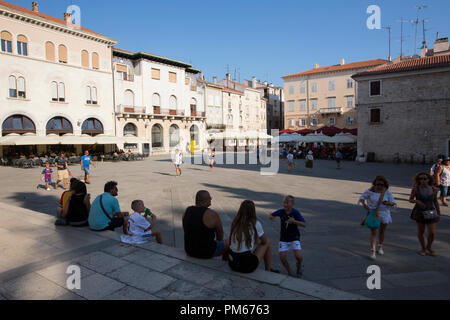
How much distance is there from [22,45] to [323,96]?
3899cm

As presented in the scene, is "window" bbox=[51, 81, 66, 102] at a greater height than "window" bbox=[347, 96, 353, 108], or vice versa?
"window" bbox=[347, 96, 353, 108]

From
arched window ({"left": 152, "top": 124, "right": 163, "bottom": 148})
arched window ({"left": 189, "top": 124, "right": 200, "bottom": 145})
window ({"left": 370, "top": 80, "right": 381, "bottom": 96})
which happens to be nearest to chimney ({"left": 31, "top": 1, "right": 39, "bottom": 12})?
arched window ({"left": 152, "top": 124, "right": 163, "bottom": 148})

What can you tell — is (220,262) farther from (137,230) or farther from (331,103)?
(331,103)

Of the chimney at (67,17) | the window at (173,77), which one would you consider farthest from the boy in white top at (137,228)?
the window at (173,77)

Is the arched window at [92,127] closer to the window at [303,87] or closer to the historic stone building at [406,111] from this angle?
the historic stone building at [406,111]

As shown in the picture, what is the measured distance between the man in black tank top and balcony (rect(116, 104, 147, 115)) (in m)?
31.2

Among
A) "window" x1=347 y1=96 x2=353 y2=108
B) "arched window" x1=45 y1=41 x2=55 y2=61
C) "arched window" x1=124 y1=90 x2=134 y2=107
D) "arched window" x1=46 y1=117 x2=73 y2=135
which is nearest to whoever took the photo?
"arched window" x1=45 y1=41 x2=55 y2=61

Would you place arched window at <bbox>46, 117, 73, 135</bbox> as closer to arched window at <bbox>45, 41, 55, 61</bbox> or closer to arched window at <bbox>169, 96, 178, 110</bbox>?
arched window at <bbox>45, 41, 55, 61</bbox>

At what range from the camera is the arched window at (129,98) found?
1336 inches

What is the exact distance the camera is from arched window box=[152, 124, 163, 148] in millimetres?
37500

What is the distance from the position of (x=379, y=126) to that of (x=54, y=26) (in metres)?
29.7

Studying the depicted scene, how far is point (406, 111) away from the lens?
923 inches

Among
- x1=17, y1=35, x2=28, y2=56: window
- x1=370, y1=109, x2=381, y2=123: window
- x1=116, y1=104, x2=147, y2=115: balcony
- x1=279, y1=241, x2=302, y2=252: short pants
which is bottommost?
x1=279, y1=241, x2=302, y2=252: short pants

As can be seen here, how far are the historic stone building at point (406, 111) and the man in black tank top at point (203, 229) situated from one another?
23882 millimetres
